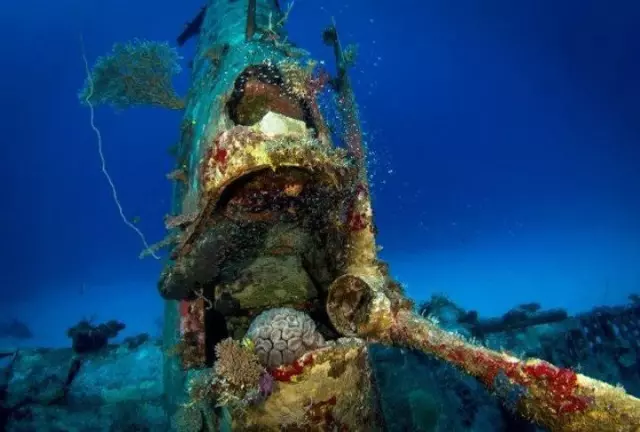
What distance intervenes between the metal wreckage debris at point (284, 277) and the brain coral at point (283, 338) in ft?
0.04

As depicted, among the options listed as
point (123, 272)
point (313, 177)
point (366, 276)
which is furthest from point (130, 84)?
point (123, 272)

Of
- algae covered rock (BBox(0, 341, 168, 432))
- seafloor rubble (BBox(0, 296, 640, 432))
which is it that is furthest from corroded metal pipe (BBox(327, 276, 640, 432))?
algae covered rock (BBox(0, 341, 168, 432))

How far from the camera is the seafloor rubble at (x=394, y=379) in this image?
252 inches

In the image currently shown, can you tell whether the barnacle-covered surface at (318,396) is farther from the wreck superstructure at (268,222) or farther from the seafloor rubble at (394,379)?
the seafloor rubble at (394,379)

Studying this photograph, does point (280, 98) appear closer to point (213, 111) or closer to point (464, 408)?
point (213, 111)

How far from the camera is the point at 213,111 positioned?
333 centimetres

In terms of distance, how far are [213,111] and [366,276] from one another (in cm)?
185

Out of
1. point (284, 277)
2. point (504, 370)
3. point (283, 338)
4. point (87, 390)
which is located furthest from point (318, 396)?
point (87, 390)

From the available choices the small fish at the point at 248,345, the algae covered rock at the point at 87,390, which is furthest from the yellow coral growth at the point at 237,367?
the algae covered rock at the point at 87,390

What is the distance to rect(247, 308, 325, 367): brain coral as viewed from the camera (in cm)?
300

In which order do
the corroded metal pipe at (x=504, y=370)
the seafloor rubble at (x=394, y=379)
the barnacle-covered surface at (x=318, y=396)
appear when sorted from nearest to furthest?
the corroded metal pipe at (x=504, y=370) → the barnacle-covered surface at (x=318, y=396) → the seafloor rubble at (x=394, y=379)

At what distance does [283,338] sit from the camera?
10.1 ft

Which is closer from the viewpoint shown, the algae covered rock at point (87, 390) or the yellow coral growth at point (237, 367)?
the yellow coral growth at point (237, 367)

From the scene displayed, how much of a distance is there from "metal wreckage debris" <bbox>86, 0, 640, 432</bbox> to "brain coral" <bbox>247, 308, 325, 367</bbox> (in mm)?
11
